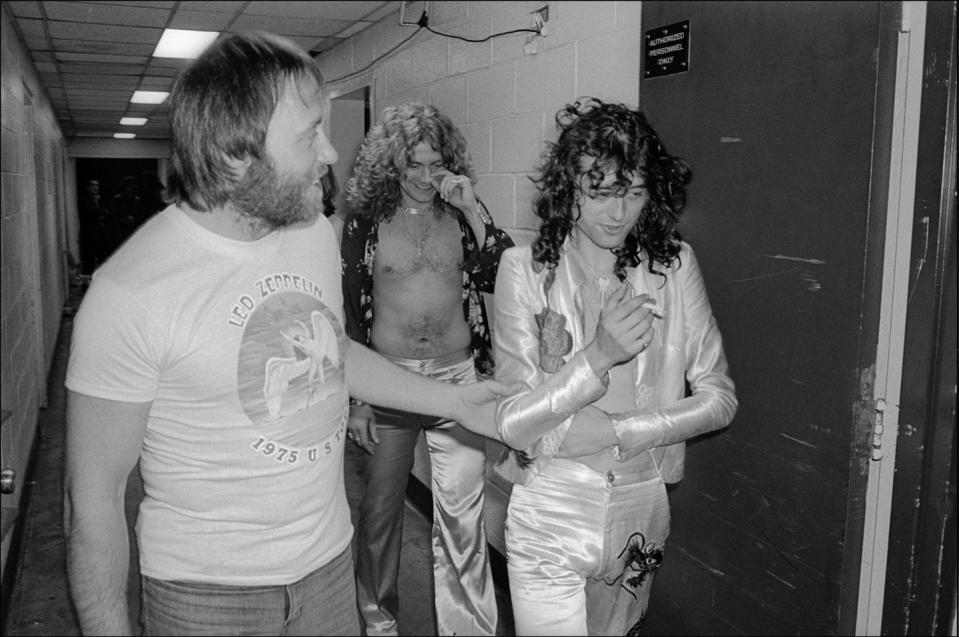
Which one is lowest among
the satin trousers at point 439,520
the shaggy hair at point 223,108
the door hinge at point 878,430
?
the satin trousers at point 439,520

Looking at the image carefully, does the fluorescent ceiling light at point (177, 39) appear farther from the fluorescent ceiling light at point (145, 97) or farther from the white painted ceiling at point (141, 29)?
the fluorescent ceiling light at point (145, 97)

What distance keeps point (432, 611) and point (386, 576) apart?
0.72 ft

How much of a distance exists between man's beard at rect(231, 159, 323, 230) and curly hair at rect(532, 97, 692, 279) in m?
0.42

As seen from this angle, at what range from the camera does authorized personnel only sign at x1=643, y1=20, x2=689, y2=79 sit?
1.53 meters

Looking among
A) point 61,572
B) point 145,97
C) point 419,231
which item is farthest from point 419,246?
point 145,97

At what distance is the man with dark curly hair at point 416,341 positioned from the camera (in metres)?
1.92

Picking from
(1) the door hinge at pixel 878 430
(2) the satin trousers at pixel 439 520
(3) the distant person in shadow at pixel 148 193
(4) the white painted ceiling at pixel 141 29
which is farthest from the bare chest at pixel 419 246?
(1) the door hinge at pixel 878 430

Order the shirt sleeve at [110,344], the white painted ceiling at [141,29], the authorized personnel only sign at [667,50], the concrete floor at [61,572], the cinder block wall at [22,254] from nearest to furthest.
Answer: the shirt sleeve at [110,344] → the authorized personnel only sign at [667,50] → the white painted ceiling at [141,29] → the concrete floor at [61,572] → the cinder block wall at [22,254]

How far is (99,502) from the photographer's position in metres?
0.91

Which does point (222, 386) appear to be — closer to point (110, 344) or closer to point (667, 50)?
point (110, 344)

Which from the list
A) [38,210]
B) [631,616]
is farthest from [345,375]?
[38,210]

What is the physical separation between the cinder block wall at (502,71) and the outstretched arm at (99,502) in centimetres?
112

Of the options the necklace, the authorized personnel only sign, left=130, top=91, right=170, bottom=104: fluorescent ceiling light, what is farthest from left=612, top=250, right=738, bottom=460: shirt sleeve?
left=130, top=91, right=170, bottom=104: fluorescent ceiling light

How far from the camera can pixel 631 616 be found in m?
1.33
